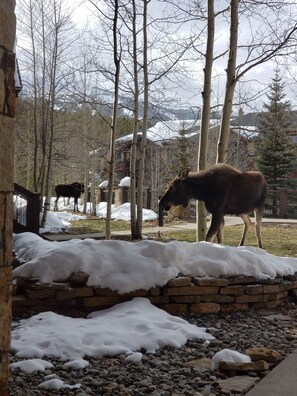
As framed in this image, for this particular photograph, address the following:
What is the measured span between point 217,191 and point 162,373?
4.95 metres

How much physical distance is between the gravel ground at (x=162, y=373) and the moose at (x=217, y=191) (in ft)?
11.6

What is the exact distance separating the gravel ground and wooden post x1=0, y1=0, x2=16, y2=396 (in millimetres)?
531

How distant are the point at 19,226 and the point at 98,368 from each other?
9.19m

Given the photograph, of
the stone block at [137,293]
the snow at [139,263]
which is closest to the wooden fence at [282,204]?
the snow at [139,263]

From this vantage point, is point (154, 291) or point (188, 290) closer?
point (154, 291)

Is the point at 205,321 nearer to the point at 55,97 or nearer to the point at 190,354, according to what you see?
the point at 190,354

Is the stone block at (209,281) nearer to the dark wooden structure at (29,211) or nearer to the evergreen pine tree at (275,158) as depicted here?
the dark wooden structure at (29,211)

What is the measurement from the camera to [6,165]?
2668mm

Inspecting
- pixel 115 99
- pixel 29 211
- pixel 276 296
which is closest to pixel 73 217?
pixel 29 211

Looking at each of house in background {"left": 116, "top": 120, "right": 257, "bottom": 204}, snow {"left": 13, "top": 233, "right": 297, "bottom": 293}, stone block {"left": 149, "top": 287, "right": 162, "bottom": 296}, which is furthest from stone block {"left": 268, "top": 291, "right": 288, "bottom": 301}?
house in background {"left": 116, "top": 120, "right": 257, "bottom": 204}

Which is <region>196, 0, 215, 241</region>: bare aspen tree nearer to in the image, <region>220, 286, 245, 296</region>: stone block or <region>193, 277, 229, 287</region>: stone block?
<region>220, 286, 245, 296</region>: stone block

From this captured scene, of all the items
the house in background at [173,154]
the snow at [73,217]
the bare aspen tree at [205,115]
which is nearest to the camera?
the bare aspen tree at [205,115]

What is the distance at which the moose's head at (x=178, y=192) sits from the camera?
27.9 ft

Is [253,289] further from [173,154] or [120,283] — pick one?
[173,154]
